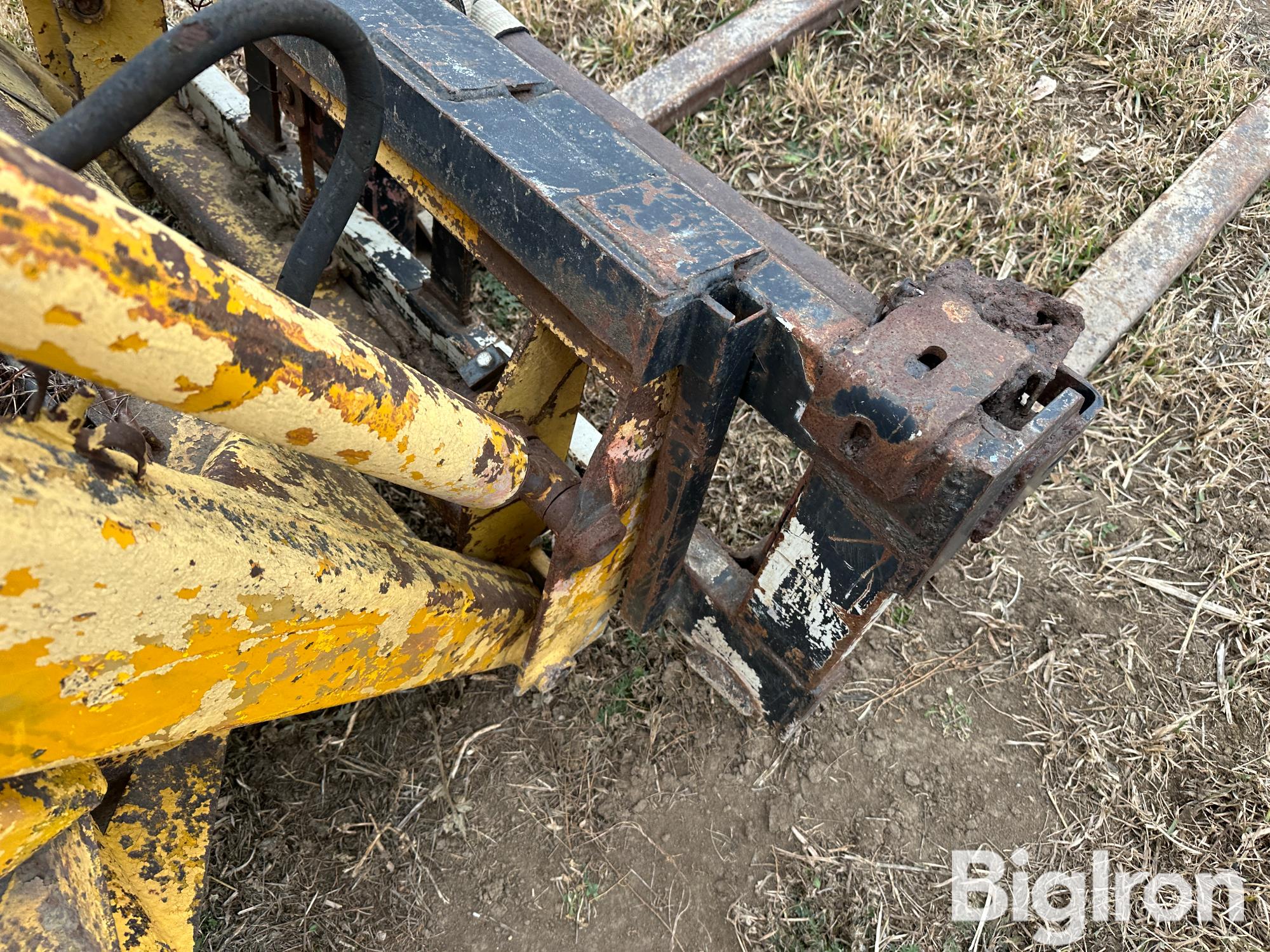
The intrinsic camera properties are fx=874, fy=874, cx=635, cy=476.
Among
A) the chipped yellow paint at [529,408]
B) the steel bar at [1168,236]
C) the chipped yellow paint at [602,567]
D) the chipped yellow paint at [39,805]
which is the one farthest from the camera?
the steel bar at [1168,236]

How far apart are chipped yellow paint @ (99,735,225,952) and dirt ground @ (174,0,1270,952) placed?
60 centimetres

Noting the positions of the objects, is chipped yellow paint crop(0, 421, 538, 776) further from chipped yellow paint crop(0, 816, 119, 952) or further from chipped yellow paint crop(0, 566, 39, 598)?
chipped yellow paint crop(0, 816, 119, 952)

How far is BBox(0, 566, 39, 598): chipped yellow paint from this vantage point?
2.88 ft

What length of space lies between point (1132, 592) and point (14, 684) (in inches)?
112

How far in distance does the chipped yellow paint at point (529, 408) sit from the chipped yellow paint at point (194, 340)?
16.5 inches

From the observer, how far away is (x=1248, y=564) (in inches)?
108

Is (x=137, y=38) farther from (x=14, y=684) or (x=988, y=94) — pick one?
(x=988, y=94)

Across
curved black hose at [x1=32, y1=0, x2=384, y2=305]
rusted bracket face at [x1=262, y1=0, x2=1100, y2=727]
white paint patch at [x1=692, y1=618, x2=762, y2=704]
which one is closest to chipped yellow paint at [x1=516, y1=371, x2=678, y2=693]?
rusted bracket face at [x1=262, y1=0, x2=1100, y2=727]

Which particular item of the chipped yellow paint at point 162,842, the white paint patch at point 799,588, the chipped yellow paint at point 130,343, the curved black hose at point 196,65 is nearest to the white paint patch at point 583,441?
the white paint patch at point 799,588

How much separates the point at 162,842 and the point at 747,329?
139 centimetres

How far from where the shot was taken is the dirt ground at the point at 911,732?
7.14 feet

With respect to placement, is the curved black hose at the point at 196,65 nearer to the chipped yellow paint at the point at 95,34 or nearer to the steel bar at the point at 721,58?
the chipped yellow paint at the point at 95,34

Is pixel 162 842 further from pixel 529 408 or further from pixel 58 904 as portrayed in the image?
pixel 529 408

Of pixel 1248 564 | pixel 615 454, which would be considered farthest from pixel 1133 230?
pixel 615 454
